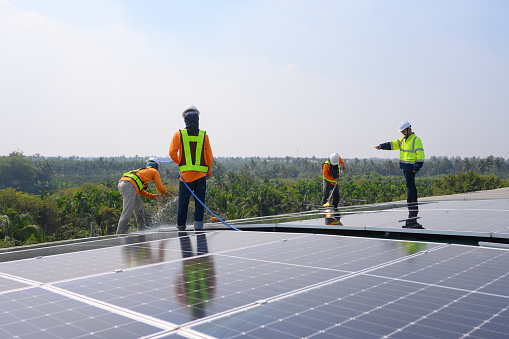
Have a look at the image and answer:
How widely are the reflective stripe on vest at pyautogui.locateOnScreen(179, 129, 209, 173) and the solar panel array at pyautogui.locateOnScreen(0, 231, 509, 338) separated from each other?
327 centimetres

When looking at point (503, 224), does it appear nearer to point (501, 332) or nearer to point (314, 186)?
point (501, 332)

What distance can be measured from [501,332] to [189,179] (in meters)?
6.79

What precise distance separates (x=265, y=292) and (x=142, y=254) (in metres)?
2.37

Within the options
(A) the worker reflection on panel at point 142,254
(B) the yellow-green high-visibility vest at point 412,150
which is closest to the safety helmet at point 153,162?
(A) the worker reflection on panel at point 142,254

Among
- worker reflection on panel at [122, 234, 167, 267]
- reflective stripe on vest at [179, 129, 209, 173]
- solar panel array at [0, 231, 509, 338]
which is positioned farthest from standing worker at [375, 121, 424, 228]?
worker reflection on panel at [122, 234, 167, 267]

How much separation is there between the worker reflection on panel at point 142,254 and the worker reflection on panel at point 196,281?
296 mm

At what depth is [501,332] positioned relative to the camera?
2426 millimetres

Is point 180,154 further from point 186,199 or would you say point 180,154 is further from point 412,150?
point 412,150

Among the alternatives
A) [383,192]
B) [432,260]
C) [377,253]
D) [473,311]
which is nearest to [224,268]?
[377,253]

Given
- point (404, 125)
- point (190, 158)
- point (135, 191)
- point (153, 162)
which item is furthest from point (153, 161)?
point (404, 125)

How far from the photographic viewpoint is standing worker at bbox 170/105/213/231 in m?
8.67

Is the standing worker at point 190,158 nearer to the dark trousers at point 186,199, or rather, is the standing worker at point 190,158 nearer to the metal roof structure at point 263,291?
the dark trousers at point 186,199

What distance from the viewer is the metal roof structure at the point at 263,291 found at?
104 inches

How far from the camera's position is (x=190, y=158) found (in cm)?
869
